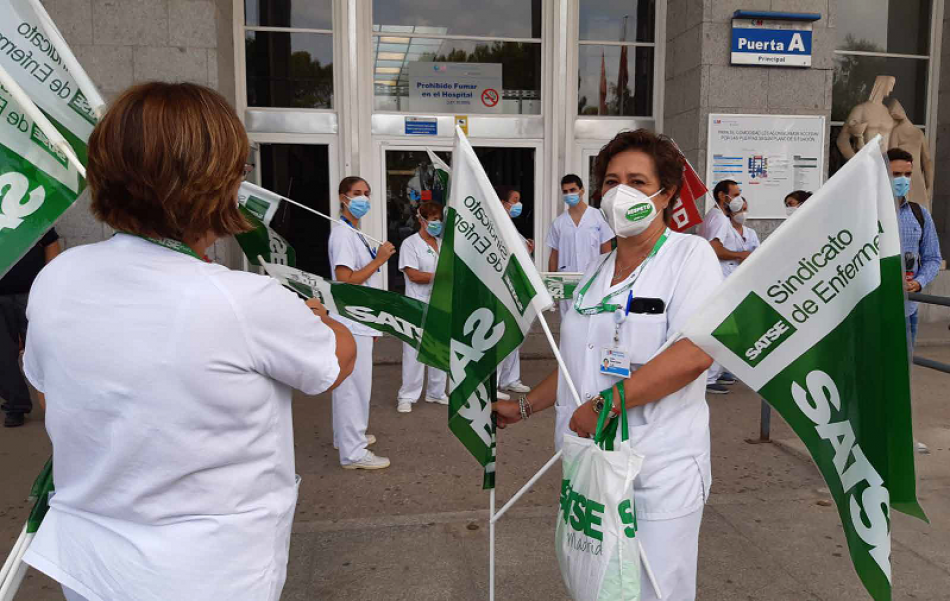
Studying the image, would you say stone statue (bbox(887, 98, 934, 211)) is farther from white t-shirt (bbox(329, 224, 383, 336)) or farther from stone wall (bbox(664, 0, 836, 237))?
white t-shirt (bbox(329, 224, 383, 336))

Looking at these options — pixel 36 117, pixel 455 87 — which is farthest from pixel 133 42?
pixel 36 117

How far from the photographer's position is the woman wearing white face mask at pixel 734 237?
7020 millimetres

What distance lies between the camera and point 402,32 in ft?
31.0

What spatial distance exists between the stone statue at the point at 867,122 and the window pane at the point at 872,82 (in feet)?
2.18

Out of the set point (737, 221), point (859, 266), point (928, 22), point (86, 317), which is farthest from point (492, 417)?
point (928, 22)

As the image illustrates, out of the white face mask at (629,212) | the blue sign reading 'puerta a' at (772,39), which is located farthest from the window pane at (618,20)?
the white face mask at (629,212)

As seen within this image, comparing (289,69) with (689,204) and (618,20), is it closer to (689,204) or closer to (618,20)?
(618,20)

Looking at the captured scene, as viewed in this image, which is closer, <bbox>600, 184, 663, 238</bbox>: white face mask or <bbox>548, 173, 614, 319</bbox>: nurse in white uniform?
<bbox>600, 184, 663, 238</bbox>: white face mask

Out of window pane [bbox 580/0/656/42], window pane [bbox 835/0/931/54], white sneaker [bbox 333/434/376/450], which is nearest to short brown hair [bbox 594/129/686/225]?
white sneaker [bbox 333/434/376/450]

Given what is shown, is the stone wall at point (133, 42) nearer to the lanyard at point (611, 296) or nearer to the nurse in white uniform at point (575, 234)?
the nurse in white uniform at point (575, 234)

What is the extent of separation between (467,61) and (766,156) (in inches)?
160

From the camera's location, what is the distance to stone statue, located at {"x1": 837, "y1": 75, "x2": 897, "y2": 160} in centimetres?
954

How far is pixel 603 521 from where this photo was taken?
6.14ft

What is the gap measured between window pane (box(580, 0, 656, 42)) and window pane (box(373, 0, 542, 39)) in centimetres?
70
